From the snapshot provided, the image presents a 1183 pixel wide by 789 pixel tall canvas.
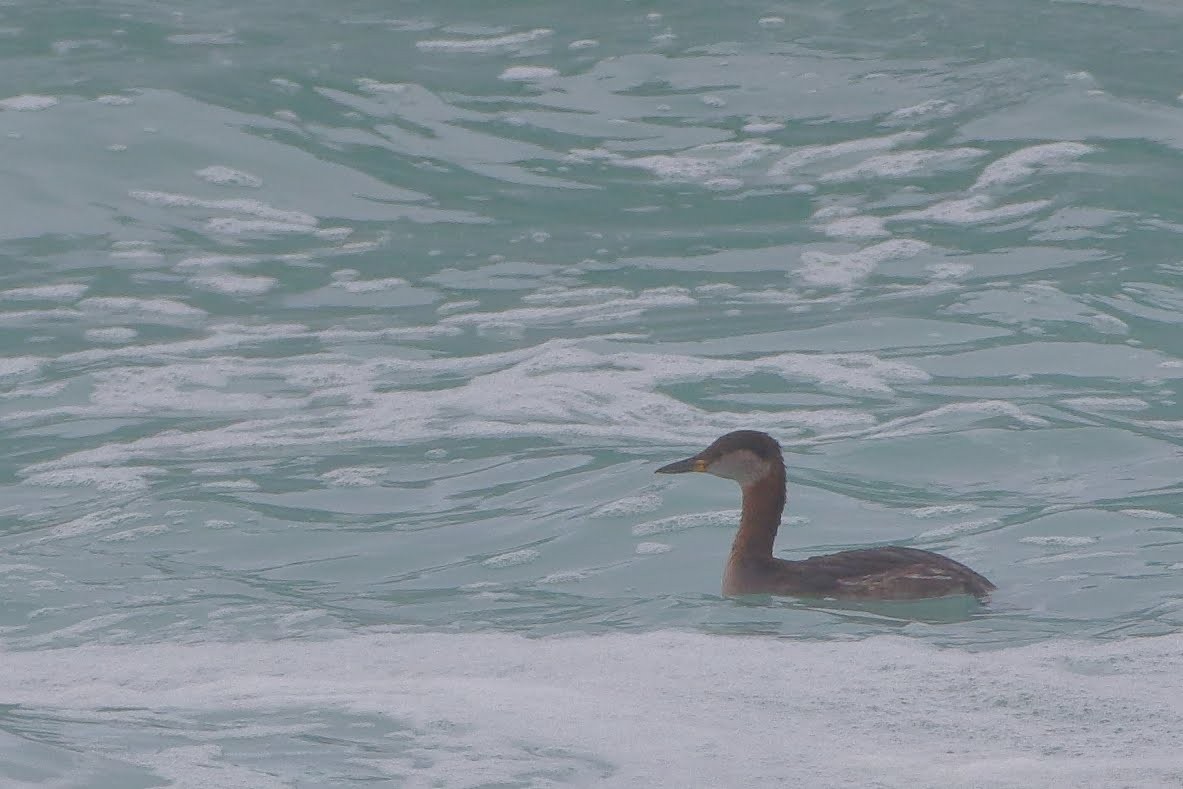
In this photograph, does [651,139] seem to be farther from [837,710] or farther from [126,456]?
[837,710]

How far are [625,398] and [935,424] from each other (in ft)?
4.95

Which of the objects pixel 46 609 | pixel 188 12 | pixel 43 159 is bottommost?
pixel 46 609

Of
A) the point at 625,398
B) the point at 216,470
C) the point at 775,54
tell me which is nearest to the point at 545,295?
the point at 625,398

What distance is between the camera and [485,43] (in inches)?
581

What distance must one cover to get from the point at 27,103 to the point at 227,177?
183cm

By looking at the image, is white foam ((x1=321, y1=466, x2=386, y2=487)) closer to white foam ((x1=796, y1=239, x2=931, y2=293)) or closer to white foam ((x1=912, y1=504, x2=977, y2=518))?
white foam ((x1=912, y1=504, x2=977, y2=518))

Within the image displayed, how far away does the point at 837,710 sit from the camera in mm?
6004

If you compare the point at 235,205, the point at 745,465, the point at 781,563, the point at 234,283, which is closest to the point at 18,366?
the point at 234,283

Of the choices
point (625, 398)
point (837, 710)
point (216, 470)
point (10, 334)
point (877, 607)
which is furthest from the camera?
point (10, 334)

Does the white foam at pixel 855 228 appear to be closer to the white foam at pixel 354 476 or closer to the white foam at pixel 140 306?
the white foam at pixel 140 306

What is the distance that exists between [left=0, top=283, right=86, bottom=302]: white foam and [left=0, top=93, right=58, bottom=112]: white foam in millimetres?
2703

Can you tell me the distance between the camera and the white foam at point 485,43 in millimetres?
14641

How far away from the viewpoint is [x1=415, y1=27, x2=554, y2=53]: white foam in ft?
48.0

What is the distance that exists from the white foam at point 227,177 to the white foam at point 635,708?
655 cm
